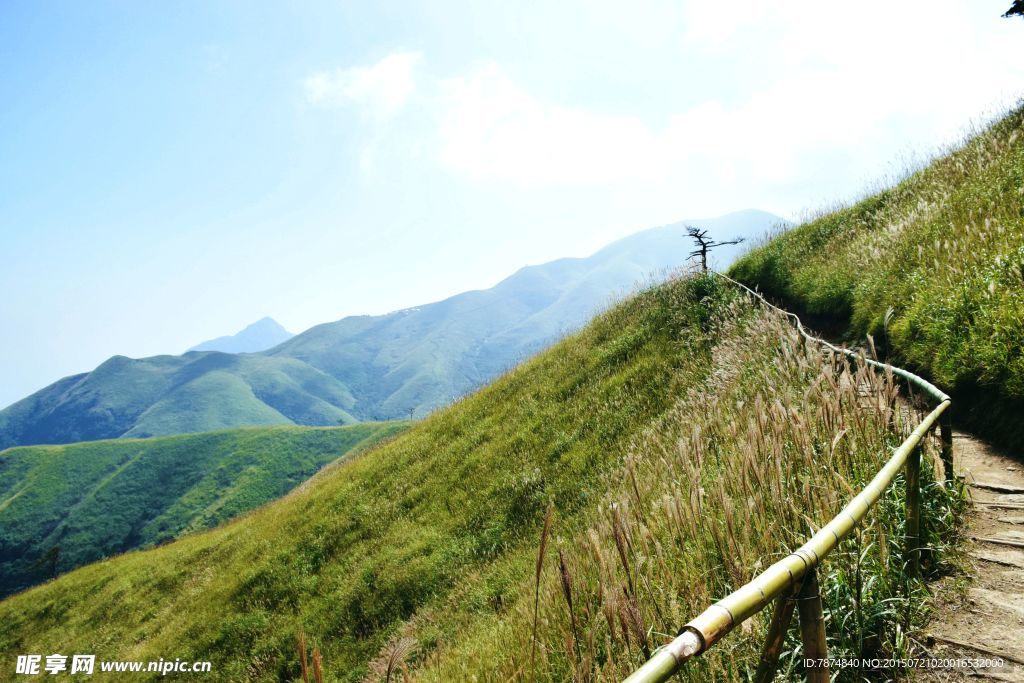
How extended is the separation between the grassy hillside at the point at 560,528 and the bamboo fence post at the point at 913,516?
0.61 feet

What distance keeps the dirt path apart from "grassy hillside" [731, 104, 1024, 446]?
5.67 ft

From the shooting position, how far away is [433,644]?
28.0ft

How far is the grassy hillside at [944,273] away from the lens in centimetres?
605

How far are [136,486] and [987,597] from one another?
19766 cm

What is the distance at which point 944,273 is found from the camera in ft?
27.3

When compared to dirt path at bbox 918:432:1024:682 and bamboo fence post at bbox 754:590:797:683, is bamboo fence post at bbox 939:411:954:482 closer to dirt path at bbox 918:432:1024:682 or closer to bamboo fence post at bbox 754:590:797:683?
dirt path at bbox 918:432:1024:682

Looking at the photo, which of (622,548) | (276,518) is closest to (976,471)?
(622,548)

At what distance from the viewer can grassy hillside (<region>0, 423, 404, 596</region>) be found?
5044 inches

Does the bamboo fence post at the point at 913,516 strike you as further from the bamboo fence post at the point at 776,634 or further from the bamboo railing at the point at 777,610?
the bamboo fence post at the point at 776,634

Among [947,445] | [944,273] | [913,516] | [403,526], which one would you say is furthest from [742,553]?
[403,526]

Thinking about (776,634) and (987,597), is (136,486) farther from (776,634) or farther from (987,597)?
(987,597)

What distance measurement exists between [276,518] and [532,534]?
43.0ft

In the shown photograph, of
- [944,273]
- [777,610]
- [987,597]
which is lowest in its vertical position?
[987,597]

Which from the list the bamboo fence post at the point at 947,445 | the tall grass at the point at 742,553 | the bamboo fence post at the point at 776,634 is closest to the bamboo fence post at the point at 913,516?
the tall grass at the point at 742,553
